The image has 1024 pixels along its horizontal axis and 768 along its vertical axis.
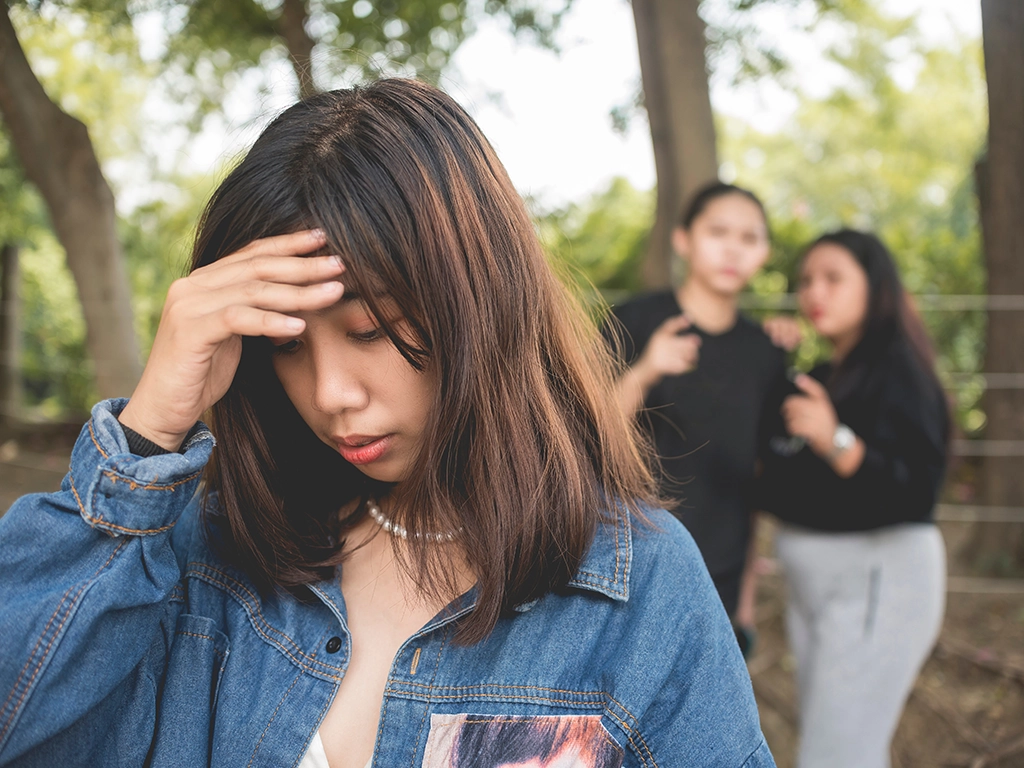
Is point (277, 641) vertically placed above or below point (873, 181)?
below

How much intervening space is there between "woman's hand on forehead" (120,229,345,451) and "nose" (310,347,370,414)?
Answer: 0.19 ft

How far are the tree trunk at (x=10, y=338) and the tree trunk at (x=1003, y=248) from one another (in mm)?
6572

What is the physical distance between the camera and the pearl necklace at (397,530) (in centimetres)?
109

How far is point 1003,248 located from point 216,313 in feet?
12.6

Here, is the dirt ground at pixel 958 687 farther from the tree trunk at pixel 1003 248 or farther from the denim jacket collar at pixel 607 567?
the denim jacket collar at pixel 607 567

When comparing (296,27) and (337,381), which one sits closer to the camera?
(337,381)

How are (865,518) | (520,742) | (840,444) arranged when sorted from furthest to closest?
1. (865,518)
2. (840,444)
3. (520,742)

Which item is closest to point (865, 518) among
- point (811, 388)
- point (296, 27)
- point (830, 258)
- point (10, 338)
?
point (811, 388)

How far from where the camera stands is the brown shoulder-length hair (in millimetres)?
949

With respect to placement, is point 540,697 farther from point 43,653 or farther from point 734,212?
Answer: point 734,212

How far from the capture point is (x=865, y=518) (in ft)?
8.13

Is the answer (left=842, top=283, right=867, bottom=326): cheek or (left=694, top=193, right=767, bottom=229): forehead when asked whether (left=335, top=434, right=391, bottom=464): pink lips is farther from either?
(left=842, top=283, right=867, bottom=326): cheek

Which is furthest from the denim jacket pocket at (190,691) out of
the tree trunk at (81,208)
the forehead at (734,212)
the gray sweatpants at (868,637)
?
the tree trunk at (81,208)

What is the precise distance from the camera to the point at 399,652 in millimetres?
1076
